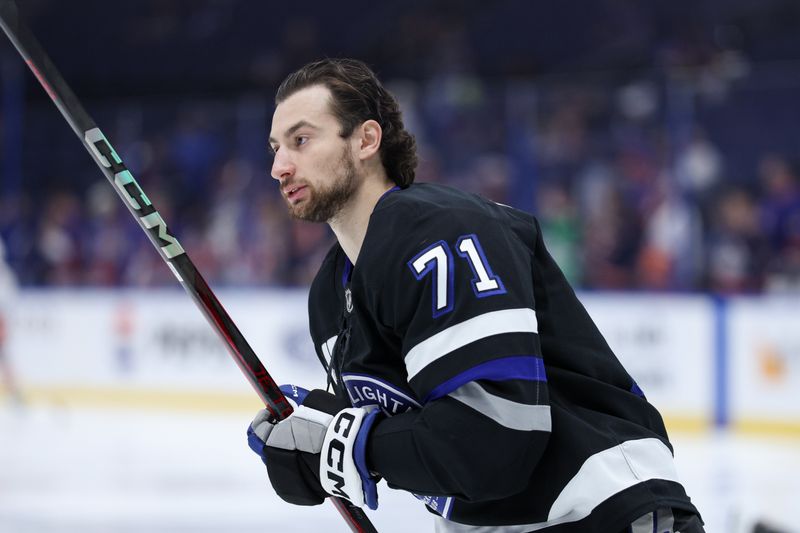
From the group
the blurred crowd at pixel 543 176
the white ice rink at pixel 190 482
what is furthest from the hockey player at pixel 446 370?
the blurred crowd at pixel 543 176

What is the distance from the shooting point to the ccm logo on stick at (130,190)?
174 centimetres

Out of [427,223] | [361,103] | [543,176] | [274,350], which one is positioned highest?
[543,176]

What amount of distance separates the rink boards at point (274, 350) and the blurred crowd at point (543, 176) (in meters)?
0.20

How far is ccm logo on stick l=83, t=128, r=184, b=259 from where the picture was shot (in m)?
1.74

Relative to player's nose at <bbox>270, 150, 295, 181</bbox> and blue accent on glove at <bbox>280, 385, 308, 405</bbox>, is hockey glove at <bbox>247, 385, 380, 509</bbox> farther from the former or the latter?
player's nose at <bbox>270, 150, 295, 181</bbox>

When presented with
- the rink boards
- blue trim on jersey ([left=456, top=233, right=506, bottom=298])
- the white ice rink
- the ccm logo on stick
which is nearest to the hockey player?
blue trim on jersey ([left=456, top=233, right=506, bottom=298])

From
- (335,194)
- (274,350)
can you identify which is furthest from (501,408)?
(274,350)

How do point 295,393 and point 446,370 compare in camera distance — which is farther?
point 295,393

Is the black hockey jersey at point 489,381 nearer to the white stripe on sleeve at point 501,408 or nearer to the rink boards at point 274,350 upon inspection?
the white stripe on sleeve at point 501,408

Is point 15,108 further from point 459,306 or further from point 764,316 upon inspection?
point 459,306

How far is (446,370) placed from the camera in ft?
4.54

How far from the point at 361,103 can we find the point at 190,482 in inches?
136

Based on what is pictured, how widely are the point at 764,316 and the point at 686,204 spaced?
0.82 m

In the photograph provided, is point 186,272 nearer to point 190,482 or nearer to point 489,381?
point 489,381
